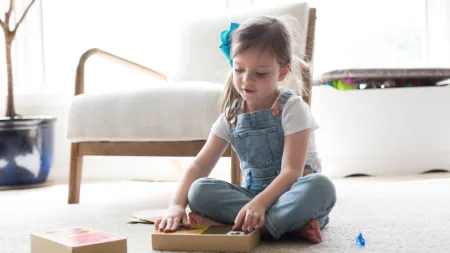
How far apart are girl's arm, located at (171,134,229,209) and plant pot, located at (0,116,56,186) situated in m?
1.61

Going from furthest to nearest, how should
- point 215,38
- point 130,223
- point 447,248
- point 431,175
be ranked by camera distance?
point 431,175 < point 215,38 < point 130,223 < point 447,248

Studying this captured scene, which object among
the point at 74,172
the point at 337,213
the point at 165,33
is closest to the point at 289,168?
the point at 337,213

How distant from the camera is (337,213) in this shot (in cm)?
162

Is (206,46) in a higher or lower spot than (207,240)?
higher

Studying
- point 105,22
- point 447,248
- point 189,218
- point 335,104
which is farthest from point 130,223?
point 105,22

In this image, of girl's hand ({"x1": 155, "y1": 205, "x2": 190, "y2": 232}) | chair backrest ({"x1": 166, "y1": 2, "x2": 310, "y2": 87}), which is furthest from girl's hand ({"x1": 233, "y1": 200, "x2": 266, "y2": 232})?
chair backrest ({"x1": 166, "y1": 2, "x2": 310, "y2": 87})

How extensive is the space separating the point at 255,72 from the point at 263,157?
196 mm

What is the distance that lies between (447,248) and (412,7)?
7.59 feet

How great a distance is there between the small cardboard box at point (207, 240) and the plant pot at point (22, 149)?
1770 mm

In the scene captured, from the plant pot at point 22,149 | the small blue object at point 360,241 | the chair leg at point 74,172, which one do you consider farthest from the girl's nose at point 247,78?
the plant pot at point 22,149

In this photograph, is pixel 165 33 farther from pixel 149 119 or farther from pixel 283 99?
pixel 283 99

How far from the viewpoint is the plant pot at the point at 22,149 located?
2770 millimetres

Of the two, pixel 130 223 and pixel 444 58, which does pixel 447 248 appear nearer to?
pixel 130 223

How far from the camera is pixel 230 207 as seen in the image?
130cm
